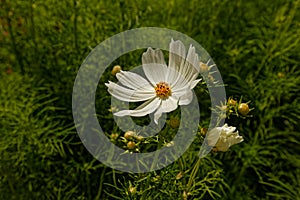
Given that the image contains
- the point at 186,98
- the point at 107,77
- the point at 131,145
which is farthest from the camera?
the point at 107,77

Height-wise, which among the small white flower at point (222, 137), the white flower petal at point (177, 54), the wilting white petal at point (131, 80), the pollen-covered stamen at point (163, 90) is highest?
the white flower petal at point (177, 54)

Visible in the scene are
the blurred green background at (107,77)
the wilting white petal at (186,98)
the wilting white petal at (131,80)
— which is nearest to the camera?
the wilting white petal at (186,98)

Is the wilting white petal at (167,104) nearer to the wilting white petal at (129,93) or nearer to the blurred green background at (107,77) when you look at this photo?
the wilting white petal at (129,93)

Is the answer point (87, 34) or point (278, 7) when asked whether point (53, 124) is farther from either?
point (278, 7)

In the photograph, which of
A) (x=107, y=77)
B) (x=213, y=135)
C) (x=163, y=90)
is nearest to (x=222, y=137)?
(x=213, y=135)

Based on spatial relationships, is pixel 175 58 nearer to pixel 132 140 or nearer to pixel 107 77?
pixel 132 140

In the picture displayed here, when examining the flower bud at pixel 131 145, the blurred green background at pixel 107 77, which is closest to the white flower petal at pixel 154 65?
the flower bud at pixel 131 145

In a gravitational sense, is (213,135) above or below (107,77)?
below

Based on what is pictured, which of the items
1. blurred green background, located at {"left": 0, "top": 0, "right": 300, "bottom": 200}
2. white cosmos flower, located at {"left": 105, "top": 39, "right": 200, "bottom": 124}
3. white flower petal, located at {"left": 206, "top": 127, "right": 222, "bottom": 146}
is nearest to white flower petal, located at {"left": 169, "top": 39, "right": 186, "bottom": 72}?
white cosmos flower, located at {"left": 105, "top": 39, "right": 200, "bottom": 124}
